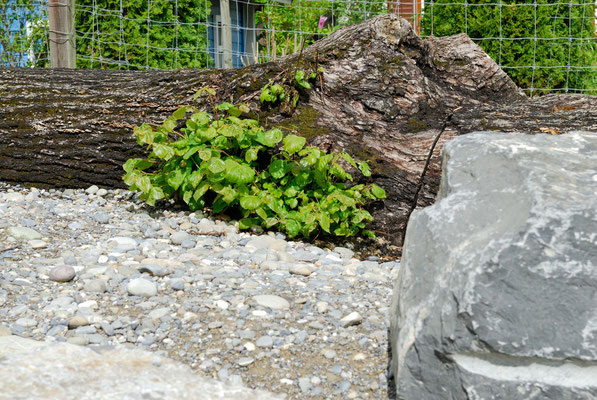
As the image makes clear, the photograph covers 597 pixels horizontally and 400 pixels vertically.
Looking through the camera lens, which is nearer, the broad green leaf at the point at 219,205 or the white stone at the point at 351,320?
the white stone at the point at 351,320

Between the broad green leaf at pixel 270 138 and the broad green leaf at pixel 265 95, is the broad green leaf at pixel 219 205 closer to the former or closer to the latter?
the broad green leaf at pixel 270 138

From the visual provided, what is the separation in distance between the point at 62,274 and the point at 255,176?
1325mm

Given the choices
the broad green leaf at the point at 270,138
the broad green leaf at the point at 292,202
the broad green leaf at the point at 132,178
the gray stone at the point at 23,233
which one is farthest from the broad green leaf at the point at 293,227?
the gray stone at the point at 23,233

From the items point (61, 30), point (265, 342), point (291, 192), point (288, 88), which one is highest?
point (61, 30)

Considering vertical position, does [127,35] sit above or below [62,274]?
Result: above

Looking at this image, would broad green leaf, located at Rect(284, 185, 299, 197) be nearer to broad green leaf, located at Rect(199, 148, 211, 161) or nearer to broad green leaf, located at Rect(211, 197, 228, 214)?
broad green leaf, located at Rect(211, 197, 228, 214)

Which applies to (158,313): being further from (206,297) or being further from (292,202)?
(292,202)

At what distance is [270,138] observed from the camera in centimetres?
337

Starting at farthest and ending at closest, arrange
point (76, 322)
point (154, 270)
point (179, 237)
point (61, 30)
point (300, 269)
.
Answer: point (61, 30)
point (179, 237)
point (300, 269)
point (154, 270)
point (76, 322)

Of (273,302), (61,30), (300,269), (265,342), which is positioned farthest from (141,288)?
(61,30)

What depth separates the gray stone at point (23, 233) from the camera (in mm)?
3049

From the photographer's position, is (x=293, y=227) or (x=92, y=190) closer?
(x=293, y=227)

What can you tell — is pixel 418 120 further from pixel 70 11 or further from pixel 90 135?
pixel 70 11

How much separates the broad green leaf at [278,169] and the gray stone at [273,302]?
116 cm
